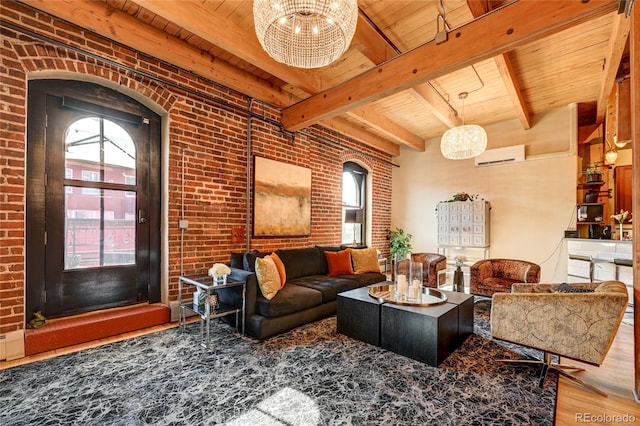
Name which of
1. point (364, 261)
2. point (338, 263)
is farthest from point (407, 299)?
point (364, 261)

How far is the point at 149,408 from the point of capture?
1807 millimetres

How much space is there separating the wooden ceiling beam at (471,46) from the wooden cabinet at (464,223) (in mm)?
3420

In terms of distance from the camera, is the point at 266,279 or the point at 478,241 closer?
the point at 266,279

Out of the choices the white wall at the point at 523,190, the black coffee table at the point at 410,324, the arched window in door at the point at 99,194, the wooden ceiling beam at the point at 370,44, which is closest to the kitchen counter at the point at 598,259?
the white wall at the point at 523,190

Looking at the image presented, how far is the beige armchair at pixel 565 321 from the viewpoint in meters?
1.96

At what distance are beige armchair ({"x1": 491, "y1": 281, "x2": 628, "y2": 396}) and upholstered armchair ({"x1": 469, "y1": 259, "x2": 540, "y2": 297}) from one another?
167cm

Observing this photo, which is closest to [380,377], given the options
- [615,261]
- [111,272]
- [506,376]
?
[506,376]

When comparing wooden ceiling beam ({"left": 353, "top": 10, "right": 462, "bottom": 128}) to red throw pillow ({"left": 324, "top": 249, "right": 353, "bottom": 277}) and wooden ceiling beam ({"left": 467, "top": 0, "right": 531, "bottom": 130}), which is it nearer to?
wooden ceiling beam ({"left": 467, "top": 0, "right": 531, "bottom": 130})

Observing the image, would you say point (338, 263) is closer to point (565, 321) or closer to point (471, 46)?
point (565, 321)

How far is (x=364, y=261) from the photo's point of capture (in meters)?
4.61

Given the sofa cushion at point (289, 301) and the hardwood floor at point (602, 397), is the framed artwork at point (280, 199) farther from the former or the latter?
the hardwood floor at point (602, 397)

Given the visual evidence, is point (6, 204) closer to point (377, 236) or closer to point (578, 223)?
point (377, 236)

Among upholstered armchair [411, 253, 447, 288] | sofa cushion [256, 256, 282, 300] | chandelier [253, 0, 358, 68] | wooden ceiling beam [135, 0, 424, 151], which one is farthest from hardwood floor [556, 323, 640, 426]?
wooden ceiling beam [135, 0, 424, 151]

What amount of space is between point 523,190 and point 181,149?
5775 mm
